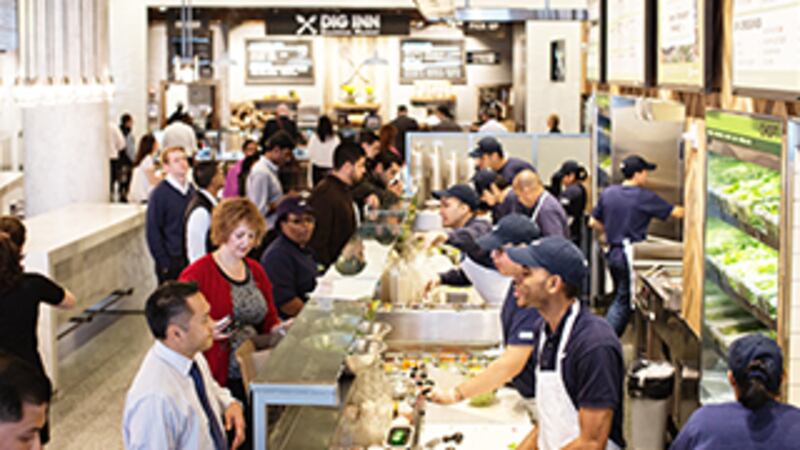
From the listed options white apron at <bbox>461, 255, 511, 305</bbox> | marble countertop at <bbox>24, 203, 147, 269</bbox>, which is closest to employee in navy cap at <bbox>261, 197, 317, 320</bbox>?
white apron at <bbox>461, 255, 511, 305</bbox>

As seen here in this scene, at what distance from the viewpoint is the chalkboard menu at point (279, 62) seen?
70.6 feet

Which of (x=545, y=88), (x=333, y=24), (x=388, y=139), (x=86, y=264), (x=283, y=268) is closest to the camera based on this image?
(x=283, y=268)

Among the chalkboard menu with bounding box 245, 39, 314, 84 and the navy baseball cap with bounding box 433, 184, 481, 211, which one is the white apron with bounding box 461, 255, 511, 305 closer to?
the navy baseball cap with bounding box 433, 184, 481, 211

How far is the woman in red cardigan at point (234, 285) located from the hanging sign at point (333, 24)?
1387 centimetres

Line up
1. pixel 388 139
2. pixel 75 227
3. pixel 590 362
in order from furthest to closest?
pixel 388 139
pixel 75 227
pixel 590 362

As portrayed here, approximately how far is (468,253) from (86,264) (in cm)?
389

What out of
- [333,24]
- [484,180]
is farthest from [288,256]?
[333,24]

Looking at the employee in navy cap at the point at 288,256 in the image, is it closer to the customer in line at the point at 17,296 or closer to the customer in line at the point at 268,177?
the customer in line at the point at 17,296

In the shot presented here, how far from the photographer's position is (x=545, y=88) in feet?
58.6

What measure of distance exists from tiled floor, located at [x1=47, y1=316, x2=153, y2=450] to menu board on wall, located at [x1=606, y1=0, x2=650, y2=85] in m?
3.92

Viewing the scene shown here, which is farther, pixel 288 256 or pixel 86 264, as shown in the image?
pixel 86 264

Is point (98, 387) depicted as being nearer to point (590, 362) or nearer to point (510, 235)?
point (510, 235)

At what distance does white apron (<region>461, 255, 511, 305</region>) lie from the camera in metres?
6.29

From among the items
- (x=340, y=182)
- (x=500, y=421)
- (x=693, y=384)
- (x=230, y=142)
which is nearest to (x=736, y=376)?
(x=500, y=421)
